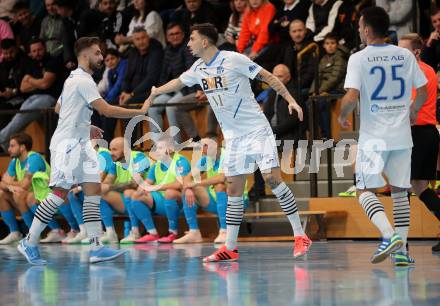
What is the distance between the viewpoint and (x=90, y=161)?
9.02 meters

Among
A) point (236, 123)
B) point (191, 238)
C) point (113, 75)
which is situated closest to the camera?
point (236, 123)

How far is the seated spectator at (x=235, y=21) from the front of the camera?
14820 millimetres

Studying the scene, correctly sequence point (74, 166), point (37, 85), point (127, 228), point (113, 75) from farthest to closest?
point (37, 85)
point (113, 75)
point (127, 228)
point (74, 166)

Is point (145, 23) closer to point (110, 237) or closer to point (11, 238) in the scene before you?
point (110, 237)

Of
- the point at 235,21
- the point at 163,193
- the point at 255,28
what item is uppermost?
the point at 235,21

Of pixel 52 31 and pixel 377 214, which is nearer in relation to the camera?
pixel 377 214

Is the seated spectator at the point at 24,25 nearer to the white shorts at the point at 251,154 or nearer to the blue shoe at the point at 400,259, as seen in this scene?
the white shorts at the point at 251,154

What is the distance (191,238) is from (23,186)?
9.65ft

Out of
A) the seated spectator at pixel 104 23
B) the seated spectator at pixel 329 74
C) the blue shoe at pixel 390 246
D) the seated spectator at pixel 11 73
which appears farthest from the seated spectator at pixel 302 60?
the blue shoe at pixel 390 246

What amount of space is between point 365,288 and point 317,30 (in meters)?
8.46

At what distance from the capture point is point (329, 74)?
44.5 feet

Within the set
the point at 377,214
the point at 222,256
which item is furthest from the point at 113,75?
the point at 377,214

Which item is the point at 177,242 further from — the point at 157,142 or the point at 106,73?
Answer: the point at 106,73

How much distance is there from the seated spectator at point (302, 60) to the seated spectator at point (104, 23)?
3.80 meters
